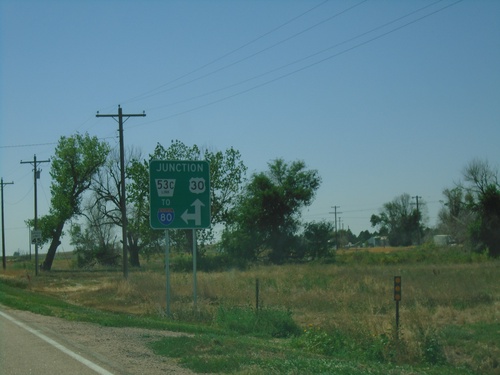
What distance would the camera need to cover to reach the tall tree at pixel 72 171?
65.3 meters

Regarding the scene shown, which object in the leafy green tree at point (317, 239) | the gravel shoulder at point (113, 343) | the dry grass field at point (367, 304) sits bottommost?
the dry grass field at point (367, 304)

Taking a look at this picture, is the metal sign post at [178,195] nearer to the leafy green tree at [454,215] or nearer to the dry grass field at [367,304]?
the dry grass field at [367,304]

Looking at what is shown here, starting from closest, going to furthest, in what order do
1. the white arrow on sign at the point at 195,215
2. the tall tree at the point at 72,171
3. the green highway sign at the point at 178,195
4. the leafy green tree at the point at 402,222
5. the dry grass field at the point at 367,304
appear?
the dry grass field at the point at 367,304 < the green highway sign at the point at 178,195 < the white arrow on sign at the point at 195,215 < the tall tree at the point at 72,171 < the leafy green tree at the point at 402,222

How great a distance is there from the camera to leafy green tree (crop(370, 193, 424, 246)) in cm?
12669

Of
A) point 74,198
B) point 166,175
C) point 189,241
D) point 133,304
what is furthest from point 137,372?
point 189,241

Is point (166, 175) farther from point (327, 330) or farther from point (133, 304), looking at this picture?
point (133, 304)

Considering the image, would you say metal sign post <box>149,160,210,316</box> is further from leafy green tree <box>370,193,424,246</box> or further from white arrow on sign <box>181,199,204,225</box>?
leafy green tree <box>370,193,424,246</box>

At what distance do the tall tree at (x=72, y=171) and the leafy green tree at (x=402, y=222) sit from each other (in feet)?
Result: 237

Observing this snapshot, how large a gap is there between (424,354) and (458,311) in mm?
9809

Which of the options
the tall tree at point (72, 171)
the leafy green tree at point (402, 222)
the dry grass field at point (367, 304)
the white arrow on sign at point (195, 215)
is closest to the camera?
the dry grass field at point (367, 304)

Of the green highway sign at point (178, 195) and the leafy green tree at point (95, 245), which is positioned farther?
the leafy green tree at point (95, 245)

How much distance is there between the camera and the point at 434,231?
12900 cm

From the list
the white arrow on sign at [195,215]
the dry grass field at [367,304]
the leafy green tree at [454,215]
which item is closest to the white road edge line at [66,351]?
the white arrow on sign at [195,215]

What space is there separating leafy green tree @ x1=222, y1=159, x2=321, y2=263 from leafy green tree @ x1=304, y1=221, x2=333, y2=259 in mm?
1280
